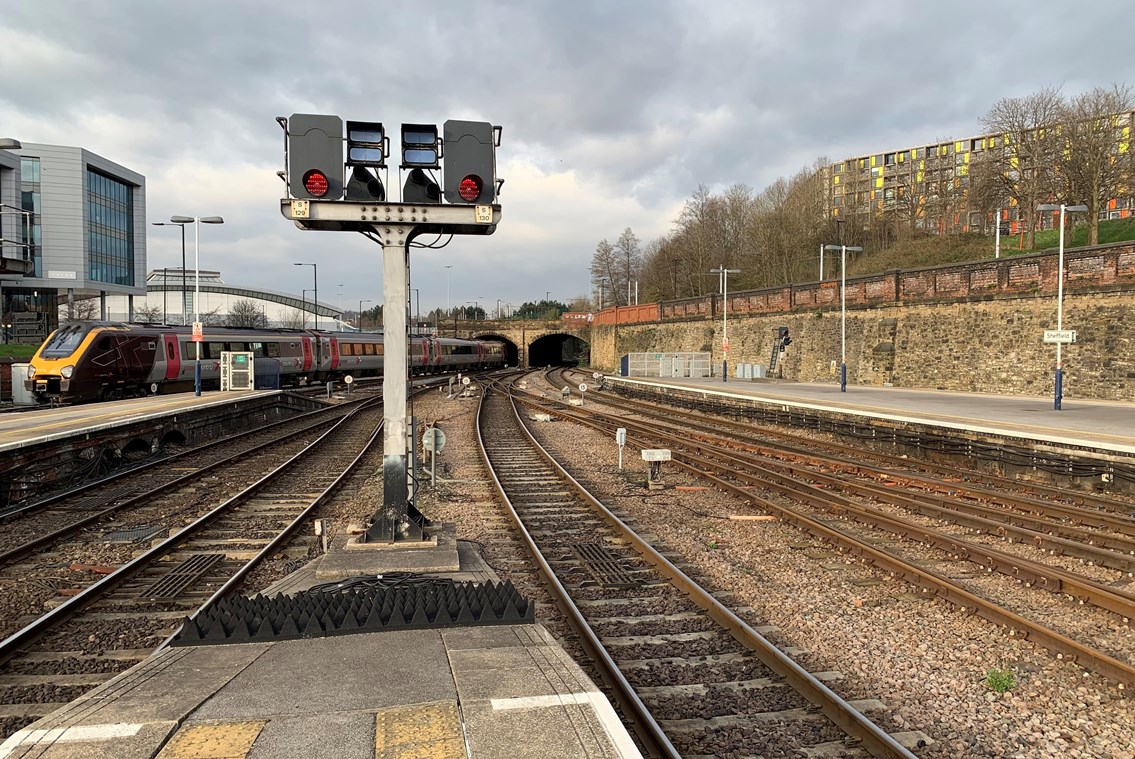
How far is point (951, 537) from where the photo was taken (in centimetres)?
861

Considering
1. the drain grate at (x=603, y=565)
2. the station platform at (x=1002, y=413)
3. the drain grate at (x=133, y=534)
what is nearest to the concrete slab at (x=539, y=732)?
the drain grate at (x=603, y=565)

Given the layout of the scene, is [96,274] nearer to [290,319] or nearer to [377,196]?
[290,319]

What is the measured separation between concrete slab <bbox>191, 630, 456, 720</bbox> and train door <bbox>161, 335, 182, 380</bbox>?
26.7m

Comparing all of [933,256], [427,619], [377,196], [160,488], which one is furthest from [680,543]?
[933,256]

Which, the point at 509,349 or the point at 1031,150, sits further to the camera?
the point at 509,349

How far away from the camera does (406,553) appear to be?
6.67m

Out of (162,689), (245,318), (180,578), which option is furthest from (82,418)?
(245,318)

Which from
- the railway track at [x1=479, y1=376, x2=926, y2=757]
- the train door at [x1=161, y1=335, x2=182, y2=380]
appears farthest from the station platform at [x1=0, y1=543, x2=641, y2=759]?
the train door at [x1=161, y1=335, x2=182, y2=380]

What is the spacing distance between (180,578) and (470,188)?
5.10 metres

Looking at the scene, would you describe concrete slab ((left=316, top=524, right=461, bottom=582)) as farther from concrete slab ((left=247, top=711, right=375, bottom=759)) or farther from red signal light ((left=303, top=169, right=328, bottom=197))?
red signal light ((left=303, top=169, right=328, bottom=197))

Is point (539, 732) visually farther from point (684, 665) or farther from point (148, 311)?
point (148, 311)

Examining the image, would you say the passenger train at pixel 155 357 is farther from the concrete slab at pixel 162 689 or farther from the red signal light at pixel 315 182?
the concrete slab at pixel 162 689

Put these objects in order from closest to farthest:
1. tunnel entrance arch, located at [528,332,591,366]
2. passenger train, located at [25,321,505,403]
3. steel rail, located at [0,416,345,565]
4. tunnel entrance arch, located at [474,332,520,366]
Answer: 1. steel rail, located at [0,416,345,565]
2. passenger train, located at [25,321,505,403]
3. tunnel entrance arch, located at [474,332,520,366]
4. tunnel entrance arch, located at [528,332,591,366]

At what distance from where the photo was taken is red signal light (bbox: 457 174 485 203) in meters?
7.01
